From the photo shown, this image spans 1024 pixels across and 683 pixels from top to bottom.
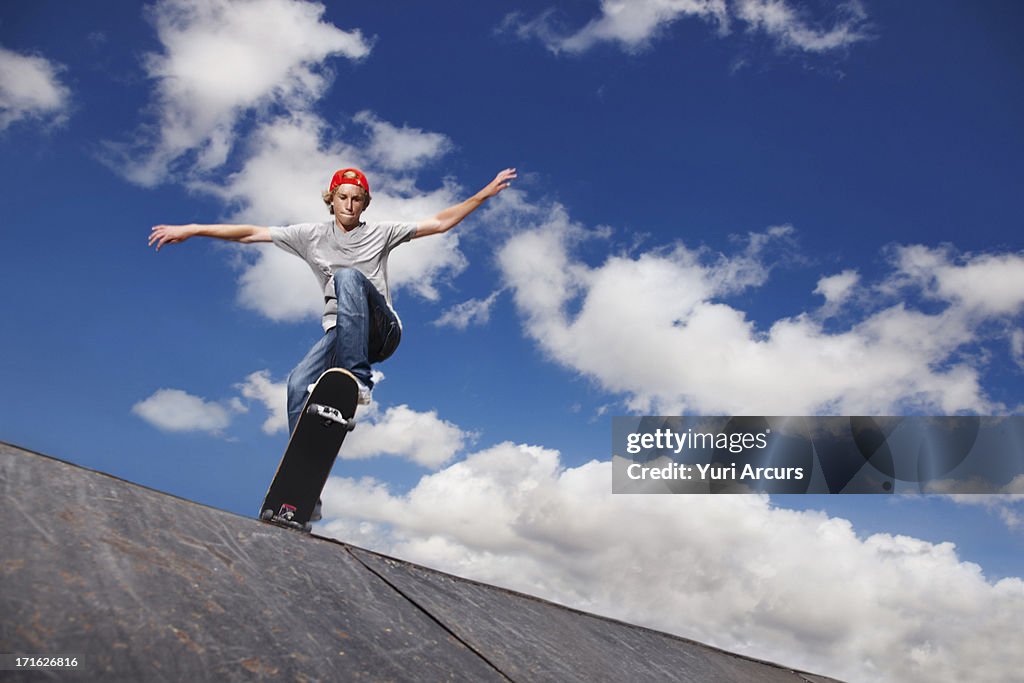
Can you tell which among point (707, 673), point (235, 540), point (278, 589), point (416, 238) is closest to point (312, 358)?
point (416, 238)

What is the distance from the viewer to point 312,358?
5133 mm

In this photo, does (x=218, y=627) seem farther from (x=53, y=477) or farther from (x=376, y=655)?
(x=53, y=477)

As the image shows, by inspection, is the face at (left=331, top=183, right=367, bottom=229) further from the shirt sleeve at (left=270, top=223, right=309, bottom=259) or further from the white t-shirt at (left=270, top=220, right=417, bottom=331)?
the shirt sleeve at (left=270, top=223, right=309, bottom=259)

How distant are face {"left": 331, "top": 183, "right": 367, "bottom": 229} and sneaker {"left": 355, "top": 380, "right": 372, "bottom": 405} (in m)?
1.49

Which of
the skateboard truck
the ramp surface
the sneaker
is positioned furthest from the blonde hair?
the ramp surface

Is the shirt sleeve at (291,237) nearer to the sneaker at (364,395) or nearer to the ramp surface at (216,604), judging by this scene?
the sneaker at (364,395)

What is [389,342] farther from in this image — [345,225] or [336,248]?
[345,225]

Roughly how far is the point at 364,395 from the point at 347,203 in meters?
1.71

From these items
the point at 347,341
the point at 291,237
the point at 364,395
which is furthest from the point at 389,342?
the point at 291,237

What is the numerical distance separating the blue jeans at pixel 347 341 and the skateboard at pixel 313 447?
1.34 feet

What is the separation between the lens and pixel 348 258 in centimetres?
562

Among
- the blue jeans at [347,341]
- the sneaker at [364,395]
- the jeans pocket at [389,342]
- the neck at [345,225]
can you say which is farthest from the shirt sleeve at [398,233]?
the sneaker at [364,395]

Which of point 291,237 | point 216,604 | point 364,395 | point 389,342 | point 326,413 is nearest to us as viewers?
point 216,604

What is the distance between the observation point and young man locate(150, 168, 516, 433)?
5.02 metres
